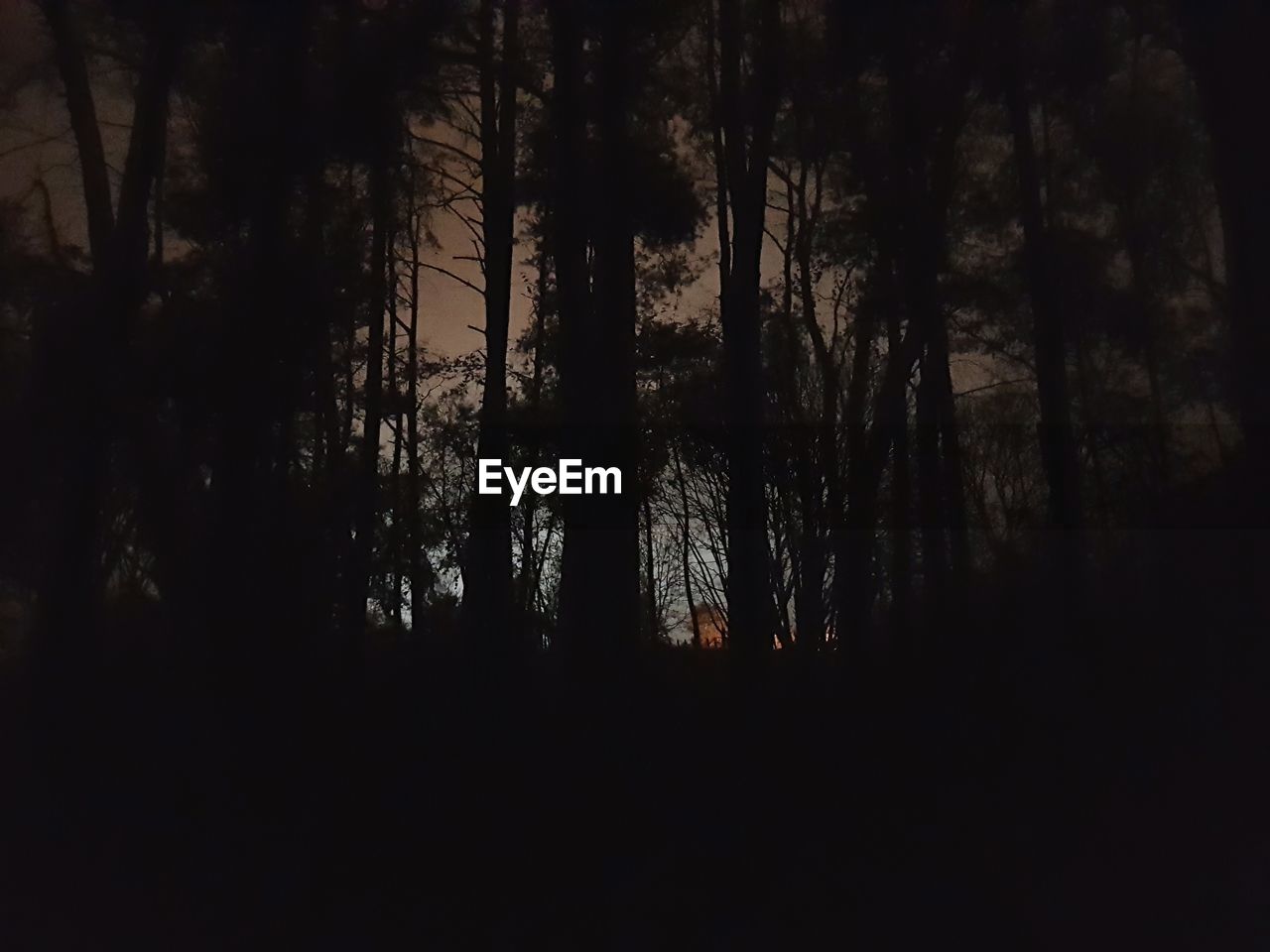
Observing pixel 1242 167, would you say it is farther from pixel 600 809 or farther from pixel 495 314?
pixel 600 809

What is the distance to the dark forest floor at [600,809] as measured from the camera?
1770 mm

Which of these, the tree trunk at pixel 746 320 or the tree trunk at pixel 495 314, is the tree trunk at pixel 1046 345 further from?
the tree trunk at pixel 495 314

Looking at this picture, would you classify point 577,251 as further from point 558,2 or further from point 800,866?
point 800,866

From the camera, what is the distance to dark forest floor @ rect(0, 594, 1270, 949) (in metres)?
1.77

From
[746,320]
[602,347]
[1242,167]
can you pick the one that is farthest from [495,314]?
[1242,167]

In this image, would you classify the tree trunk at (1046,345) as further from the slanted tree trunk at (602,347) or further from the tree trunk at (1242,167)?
the slanted tree trunk at (602,347)

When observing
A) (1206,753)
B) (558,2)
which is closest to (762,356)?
(558,2)

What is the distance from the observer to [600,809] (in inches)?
70.7

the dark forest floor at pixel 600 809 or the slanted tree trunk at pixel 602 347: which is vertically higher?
the slanted tree trunk at pixel 602 347

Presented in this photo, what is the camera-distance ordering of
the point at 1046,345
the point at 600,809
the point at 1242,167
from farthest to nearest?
the point at 1242,167
the point at 1046,345
the point at 600,809

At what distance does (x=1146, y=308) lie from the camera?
1.99 metres

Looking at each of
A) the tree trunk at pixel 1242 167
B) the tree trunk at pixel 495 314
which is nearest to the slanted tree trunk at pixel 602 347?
the tree trunk at pixel 495 314

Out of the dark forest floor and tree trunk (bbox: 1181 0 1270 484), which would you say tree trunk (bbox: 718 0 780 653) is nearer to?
the dark forest floor

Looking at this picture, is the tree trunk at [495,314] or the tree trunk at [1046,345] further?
the tree trunk at [1046,345]
